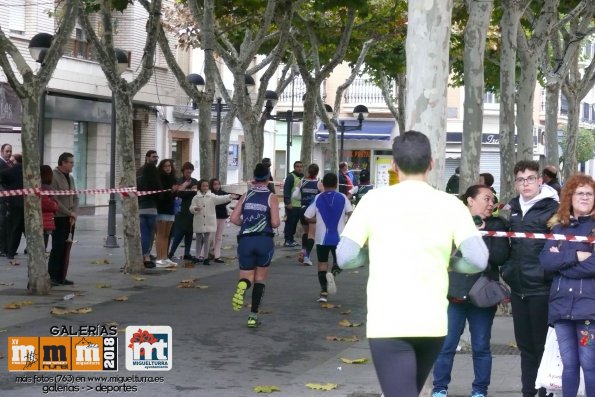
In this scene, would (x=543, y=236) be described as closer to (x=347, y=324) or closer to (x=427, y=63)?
(x=427, y=63)

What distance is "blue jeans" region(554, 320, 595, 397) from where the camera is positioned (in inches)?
294

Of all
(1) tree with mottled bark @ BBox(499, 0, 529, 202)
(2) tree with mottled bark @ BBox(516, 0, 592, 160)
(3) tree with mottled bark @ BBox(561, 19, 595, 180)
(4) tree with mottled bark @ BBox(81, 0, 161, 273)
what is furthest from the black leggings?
(3) tree with mottled bark @ BBox(561, 19, 595, 180)

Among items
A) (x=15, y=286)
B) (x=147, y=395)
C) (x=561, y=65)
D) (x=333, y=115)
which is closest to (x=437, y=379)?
(x=147, y=395)

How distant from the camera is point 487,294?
8203mm

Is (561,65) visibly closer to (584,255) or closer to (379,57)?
(379,57)

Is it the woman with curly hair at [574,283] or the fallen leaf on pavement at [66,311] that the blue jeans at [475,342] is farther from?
the fallen leaf on pavement at [66,311]

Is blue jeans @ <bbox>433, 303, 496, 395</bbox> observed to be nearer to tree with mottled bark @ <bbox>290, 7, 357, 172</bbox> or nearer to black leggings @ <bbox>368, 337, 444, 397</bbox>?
black leggings @ <bbox>368, 337, 444, 397</bbox>

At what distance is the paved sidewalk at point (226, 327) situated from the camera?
30.6 feet

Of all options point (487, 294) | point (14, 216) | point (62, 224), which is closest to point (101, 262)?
point (14, 216)

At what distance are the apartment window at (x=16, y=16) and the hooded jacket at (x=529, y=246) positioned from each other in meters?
25.3

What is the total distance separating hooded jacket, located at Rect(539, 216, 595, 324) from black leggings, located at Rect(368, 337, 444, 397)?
7.84 ft

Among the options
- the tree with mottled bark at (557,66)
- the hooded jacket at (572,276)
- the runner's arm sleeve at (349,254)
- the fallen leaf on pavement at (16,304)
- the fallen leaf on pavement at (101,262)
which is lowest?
the fallen leaf on pavement at (101,262)
